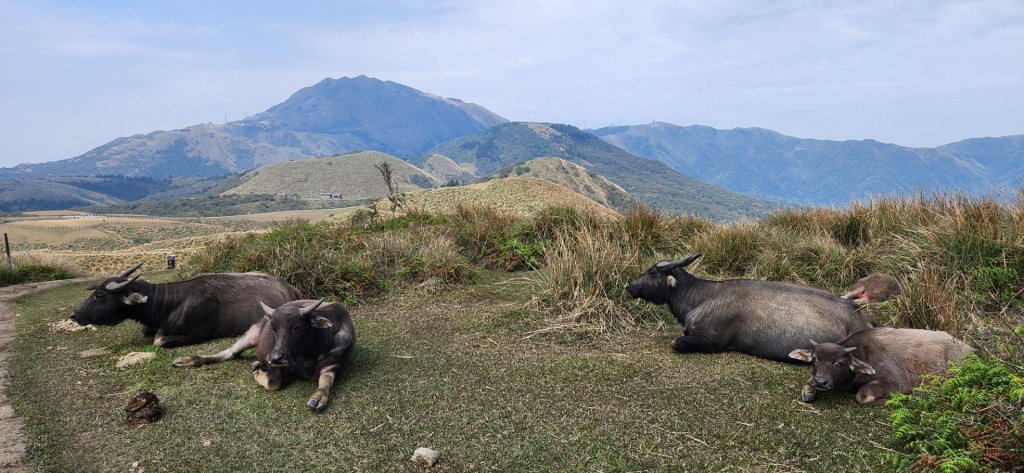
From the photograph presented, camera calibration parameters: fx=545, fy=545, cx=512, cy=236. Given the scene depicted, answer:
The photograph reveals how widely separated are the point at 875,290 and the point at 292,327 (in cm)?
696

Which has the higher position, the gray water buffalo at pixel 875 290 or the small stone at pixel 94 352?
the gray water buffalo at pixel 875 290

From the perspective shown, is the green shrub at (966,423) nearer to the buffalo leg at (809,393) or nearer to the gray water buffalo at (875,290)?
the buffalo leg at (809,393)

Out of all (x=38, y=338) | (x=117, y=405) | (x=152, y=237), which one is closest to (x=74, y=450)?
(x=117, y=405)

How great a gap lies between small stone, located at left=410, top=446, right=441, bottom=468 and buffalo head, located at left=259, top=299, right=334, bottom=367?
1628mm

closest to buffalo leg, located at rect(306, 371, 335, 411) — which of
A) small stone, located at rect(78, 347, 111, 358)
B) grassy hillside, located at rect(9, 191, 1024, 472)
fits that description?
grassy hillside, located at rect(9, 191, 1024, 472)

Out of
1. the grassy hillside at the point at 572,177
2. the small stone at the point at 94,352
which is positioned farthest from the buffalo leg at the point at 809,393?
the grassy hillside at the point at 572,177

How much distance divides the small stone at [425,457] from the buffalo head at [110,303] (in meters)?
5.00

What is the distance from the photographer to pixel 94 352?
661 centimetres

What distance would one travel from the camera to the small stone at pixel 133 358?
6025 millimetres

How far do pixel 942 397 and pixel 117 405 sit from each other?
6658mm

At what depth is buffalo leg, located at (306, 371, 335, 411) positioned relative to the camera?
4.70 metres

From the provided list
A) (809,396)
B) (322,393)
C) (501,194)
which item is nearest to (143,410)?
(322,393)

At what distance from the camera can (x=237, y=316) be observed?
7078 mm

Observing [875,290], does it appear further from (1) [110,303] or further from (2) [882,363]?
(1) [110,303]
